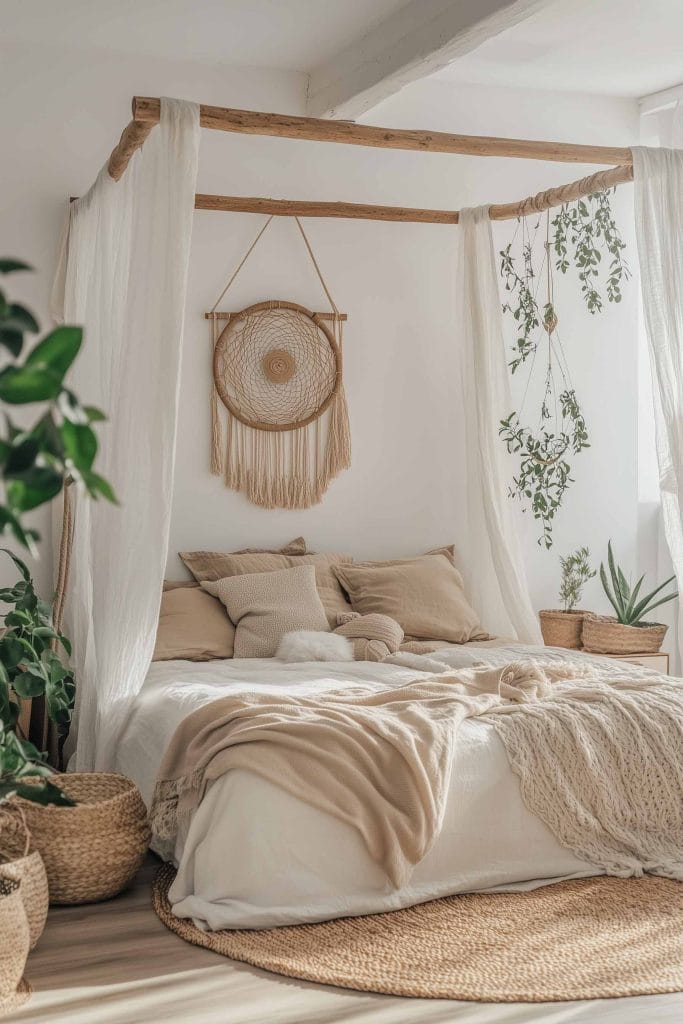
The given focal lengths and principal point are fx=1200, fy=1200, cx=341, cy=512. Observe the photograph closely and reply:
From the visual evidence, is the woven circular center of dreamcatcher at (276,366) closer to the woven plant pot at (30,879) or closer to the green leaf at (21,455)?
the woven plant pot at (30,879)

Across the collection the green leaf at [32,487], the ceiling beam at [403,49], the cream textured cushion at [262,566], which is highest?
the ceiling beam at [403,49]

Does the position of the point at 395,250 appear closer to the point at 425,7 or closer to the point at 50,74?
the point at 425,7

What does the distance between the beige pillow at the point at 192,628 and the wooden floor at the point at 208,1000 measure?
164cm

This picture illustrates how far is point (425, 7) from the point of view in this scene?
4.34 m

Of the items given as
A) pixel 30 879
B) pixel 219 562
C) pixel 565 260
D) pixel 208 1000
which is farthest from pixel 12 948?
pixel 565 260

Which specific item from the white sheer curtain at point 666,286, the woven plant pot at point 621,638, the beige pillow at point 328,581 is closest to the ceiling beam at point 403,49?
the white sheer curtain at point 666,286

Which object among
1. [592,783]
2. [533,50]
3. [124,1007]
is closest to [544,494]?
[533,50]

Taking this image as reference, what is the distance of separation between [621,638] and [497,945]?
2.51 meters

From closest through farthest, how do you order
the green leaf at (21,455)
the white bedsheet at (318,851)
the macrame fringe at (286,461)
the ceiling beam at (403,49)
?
the green leaf at (21,455) < the white bedsheet at (318,851) < the ceiling beam at (403,49) < the macrame fringe at (286,461)

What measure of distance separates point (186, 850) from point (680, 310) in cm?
218

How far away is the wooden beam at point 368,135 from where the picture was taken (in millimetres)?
3613

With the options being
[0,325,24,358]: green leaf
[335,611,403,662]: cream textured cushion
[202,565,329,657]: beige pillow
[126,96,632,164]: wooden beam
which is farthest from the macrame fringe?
[0,325,24,358]: green leaf

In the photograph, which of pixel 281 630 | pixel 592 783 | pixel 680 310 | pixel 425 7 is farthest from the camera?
pixel 281 630

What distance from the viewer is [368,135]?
3900mm
